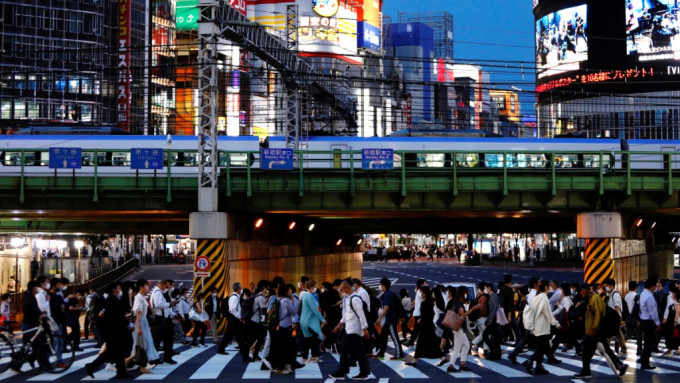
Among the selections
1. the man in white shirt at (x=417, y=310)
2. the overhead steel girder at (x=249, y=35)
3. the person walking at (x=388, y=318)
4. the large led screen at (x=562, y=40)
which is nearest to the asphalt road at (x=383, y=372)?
the person walking at (x=388, y=318)

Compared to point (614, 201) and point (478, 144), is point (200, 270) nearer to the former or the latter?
point (614, 201)

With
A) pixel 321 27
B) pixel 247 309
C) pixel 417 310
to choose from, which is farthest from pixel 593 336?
pixel 321 27

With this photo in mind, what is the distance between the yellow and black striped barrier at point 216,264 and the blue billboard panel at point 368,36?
324ft

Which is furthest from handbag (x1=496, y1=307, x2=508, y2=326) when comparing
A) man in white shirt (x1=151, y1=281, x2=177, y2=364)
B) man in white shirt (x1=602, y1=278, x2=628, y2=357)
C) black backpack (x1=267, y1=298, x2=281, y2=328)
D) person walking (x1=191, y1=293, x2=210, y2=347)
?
person walking (x1=191, y1=293, x2=210, y2=347)

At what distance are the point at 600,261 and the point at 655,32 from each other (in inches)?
2334

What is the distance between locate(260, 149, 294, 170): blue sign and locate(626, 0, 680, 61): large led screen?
62.8m

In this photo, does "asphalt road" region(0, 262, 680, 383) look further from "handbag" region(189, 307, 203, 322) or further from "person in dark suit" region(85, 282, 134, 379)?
"handbag" region(189, 307, 203, 322)

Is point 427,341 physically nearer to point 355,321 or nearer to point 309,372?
point 309,372

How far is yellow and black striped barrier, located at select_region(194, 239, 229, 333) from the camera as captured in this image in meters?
32.3

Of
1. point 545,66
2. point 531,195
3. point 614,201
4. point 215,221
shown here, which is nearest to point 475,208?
point 531,195

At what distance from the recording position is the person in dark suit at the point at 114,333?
16609 millimetres

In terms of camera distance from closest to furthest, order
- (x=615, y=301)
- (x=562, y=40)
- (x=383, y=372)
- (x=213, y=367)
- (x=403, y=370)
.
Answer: (x=383, y=372)
(x=403, y=370)
(x=213, y=367)
(x=615, y=301)
(x=562, y=40)

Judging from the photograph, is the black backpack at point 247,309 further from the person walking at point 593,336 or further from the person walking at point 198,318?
the person walking at point 593,336

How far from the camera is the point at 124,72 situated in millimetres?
96750
